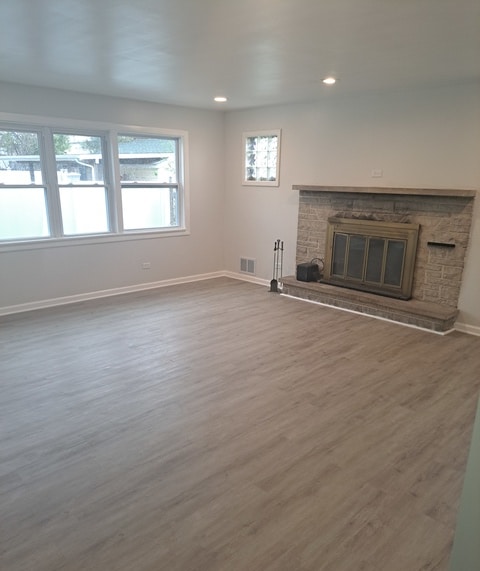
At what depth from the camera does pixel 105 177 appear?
5.73 meters

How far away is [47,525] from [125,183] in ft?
15.6

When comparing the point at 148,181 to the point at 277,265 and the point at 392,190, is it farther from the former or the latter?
the point at 392,190

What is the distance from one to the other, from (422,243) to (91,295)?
431cm

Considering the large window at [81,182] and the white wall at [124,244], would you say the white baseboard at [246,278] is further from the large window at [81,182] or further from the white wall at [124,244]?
the large window at [81,182]

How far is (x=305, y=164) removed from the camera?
5.94 m

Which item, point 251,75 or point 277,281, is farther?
point 277,281

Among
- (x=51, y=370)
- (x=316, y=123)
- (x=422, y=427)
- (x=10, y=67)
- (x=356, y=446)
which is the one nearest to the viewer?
(x=356, y=446)

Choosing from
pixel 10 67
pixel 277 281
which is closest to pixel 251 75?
pixel 10 67

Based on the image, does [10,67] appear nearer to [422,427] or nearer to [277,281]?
[277,281]

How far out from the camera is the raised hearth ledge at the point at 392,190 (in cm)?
438

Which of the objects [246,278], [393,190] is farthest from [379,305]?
[246,278]

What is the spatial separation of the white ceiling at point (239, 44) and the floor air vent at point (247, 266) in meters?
2.85

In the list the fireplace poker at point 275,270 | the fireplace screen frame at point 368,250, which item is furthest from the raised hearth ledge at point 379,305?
the fireplace poker at point 275,270

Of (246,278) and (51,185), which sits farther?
(246,278)
